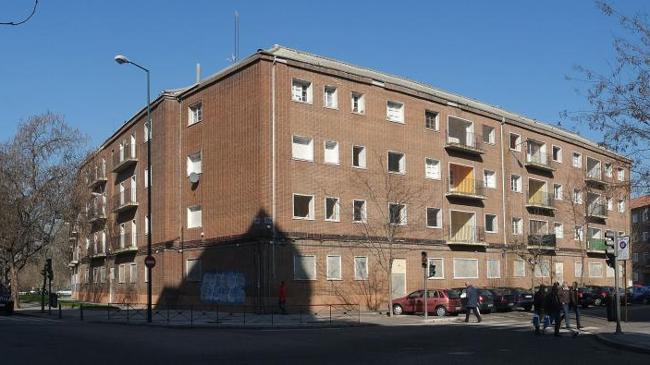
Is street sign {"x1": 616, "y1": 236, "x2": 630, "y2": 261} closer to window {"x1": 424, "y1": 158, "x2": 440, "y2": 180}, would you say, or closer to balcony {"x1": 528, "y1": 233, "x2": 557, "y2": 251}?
window {"x1": 424, "y1": 158, "x2": 440, "y2": 180}

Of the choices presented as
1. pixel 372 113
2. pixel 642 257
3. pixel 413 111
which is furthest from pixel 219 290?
pixel 642 257

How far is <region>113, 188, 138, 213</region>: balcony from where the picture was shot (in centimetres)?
4863

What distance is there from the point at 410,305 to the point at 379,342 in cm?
1652

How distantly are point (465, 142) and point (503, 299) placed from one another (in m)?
13.7

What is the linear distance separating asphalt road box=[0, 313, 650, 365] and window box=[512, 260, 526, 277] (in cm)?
2833

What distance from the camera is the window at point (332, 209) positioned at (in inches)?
1509

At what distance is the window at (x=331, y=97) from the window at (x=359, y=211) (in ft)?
18.0

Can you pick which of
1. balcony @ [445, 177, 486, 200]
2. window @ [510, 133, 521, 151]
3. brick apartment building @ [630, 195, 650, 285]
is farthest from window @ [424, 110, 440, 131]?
brick apartment building @ [630, 195, 650, 285]

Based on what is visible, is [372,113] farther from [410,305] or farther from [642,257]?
[642,257]

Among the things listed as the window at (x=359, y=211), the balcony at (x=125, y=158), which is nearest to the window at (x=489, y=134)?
the window at (x=359, y=211)

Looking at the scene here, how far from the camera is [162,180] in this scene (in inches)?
1718

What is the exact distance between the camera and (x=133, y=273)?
4812 cm

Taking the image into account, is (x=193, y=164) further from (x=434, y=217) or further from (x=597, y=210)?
(x=597, y=210)

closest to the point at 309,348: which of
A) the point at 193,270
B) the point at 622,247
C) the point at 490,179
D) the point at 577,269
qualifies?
the point at 622,247
